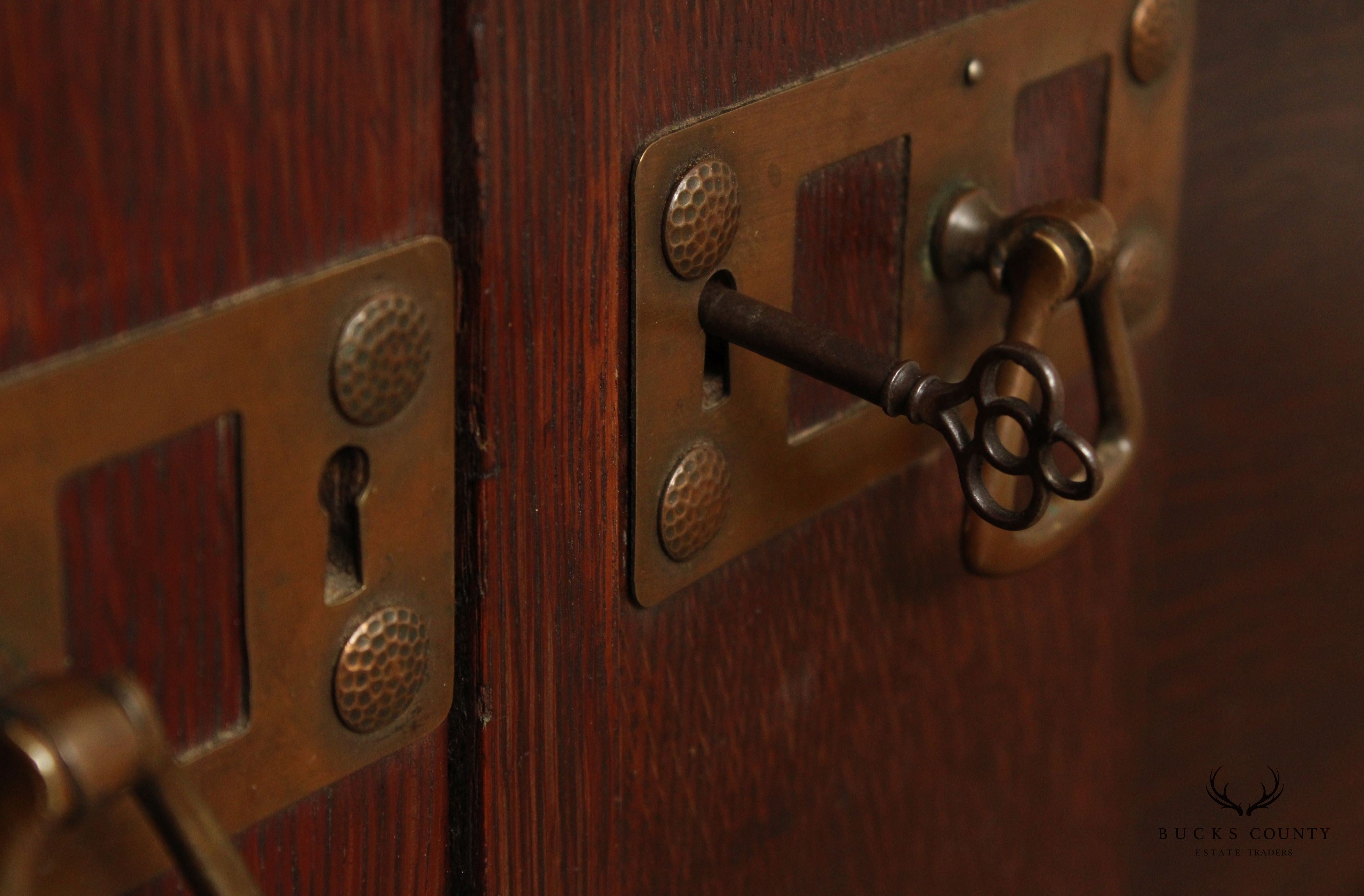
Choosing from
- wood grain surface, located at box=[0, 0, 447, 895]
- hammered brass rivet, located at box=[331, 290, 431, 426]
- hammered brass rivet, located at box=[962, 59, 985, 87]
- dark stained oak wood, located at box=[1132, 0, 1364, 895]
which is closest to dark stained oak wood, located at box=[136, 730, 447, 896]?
wood grain surface, located at box=[0, 0, 447, 895]

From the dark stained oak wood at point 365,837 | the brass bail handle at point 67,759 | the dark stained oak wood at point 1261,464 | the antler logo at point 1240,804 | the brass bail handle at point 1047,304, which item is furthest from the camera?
the antler logo at point 1240,804

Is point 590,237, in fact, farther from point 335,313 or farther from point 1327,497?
point 1327,497

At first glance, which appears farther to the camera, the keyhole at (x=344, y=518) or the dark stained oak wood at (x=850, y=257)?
the dark stained oak wood at (x=850, y=257)

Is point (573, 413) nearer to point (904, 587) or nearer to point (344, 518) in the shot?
point (344, 518)

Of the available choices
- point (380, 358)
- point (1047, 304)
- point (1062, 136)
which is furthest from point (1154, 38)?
point (380, 358)

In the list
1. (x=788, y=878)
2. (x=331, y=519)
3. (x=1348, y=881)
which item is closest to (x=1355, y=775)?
(x=1348, y=881)

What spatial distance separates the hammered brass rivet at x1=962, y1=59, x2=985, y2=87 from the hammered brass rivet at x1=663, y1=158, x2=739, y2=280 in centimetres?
11

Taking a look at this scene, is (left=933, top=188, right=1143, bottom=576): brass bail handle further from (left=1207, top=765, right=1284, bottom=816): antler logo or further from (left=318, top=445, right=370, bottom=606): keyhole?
(left=1207, top=765, right=1284, bottom=816): antler logo

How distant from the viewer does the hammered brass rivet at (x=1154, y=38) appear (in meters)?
0.66

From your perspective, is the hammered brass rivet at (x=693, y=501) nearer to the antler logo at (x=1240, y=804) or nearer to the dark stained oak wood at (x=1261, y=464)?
the dark stained oak wood at (x=1261, y=464)

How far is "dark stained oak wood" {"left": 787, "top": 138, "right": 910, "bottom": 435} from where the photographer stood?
557 mm

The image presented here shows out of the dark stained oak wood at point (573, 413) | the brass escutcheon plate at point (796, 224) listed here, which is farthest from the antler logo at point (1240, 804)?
the dark stained oak wood at point (573, 413)

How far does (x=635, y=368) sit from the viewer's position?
1.64ft

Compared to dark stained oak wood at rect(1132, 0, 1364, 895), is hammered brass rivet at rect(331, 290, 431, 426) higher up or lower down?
higher up
